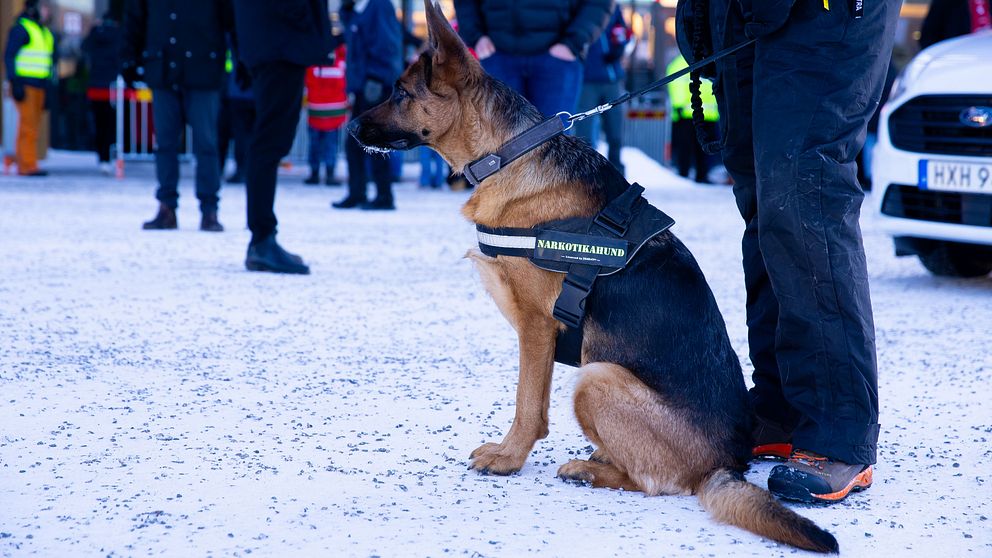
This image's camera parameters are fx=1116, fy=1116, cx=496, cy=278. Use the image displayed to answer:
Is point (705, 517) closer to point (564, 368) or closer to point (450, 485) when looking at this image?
point (450, 485)

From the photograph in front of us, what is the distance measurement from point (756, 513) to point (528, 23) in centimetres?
422

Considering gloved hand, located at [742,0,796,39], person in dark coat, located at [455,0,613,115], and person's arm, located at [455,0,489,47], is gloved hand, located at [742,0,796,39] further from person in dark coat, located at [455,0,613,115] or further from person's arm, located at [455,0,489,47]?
person's arm, located at [455,0,489,47]

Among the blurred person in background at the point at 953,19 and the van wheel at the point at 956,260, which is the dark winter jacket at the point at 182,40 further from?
the blurred person in background at the point at 953,19

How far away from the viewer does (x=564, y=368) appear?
471 cm

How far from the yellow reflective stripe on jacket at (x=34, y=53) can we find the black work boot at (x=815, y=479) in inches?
501

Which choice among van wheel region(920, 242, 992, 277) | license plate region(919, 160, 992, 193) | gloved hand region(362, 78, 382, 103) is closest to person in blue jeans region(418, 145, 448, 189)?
gloved hand region(362, 78, 382, 103)

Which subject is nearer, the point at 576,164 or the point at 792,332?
the point at 792,332

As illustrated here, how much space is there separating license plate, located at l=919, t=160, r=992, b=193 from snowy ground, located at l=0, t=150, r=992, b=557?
626mm

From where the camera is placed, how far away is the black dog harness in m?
2.91

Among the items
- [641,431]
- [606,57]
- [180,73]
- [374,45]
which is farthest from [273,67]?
[606,57]

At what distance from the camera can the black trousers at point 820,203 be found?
2748 millimetres

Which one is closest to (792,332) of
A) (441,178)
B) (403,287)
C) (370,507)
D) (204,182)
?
(370,507)

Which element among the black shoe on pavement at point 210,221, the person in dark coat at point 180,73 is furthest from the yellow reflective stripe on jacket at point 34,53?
the black shoe on pavement at point 210,221

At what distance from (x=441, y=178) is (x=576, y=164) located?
1089 centimetres
